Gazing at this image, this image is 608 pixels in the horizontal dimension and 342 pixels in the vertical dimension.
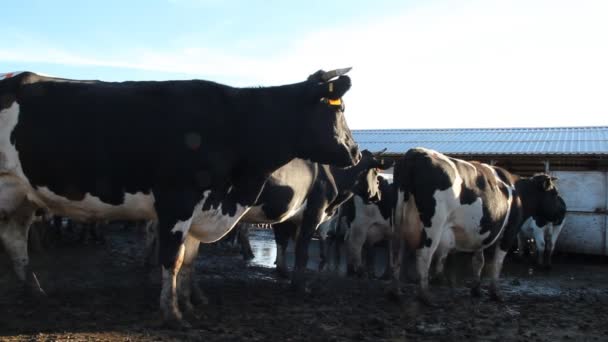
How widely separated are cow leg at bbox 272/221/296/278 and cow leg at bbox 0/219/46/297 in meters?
4.92

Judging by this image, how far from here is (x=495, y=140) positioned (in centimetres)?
2342

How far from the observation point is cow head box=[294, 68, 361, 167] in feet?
21.8

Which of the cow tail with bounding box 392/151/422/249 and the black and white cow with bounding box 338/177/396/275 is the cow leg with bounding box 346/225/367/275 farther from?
the cow tail with bounding box 392/151/422/249

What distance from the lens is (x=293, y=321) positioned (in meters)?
6.84

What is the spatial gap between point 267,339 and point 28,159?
3.08 metres

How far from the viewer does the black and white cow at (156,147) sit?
6.01 meters

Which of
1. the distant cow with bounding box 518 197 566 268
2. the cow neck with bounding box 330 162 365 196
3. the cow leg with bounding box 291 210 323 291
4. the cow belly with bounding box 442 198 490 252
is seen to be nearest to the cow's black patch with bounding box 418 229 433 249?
the cow belly with bounding box 442 198 490 252

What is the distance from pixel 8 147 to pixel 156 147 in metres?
1.55

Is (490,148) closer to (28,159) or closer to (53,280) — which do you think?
(53,280)

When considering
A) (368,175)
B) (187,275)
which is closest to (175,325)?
Result: (187,275)

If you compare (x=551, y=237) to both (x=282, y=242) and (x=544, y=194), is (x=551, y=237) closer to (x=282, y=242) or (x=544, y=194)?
(x=544, y=194)

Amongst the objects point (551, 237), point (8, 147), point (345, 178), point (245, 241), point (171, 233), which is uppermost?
point (8, 147)

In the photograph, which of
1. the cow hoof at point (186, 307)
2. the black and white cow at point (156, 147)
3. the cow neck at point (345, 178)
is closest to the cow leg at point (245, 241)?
the cow neck at point (345, 178)

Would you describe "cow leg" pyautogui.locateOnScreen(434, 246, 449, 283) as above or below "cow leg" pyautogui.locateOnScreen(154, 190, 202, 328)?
below
